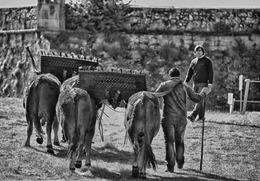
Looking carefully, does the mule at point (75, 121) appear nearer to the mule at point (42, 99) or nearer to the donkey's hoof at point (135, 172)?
the donkey's hoof at point (135, 172)

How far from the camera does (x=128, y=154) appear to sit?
13.8 meters

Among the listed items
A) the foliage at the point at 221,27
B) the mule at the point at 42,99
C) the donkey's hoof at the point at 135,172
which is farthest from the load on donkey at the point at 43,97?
the foliage at the point at 221,27

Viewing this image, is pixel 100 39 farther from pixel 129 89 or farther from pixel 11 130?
pixel 129 89

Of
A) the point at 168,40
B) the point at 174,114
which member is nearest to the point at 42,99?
the point at 174,114

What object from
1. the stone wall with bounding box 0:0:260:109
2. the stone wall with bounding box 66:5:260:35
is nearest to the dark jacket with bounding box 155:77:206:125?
the stone wall with bounding box 0:0:260:109

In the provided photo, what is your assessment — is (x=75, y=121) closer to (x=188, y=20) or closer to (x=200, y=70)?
(x=200, y=70)

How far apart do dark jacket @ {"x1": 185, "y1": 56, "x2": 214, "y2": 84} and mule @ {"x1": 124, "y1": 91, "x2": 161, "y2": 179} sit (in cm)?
325

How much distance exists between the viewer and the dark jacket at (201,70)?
46.4ft

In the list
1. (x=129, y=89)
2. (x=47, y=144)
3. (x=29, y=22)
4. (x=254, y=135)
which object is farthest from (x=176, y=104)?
(x=29, y=22)

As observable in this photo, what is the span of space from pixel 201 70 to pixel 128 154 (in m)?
2.36

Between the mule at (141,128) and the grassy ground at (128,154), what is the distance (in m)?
0.33

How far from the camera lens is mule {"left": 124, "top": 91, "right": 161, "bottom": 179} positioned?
10.9 m

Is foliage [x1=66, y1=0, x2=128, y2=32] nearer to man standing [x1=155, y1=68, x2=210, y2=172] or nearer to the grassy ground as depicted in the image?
the grassy ground

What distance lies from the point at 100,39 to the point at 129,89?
1024cm
